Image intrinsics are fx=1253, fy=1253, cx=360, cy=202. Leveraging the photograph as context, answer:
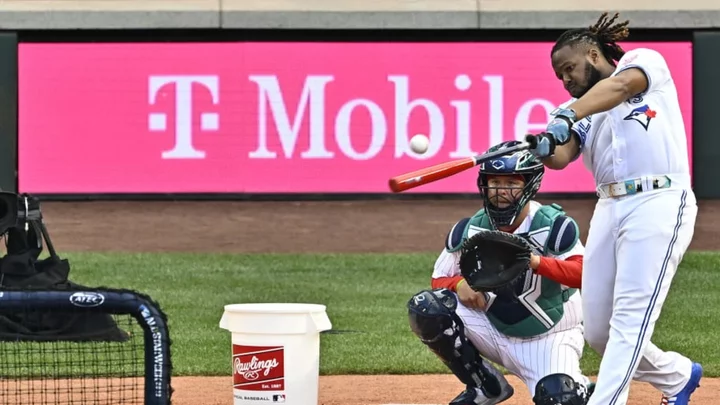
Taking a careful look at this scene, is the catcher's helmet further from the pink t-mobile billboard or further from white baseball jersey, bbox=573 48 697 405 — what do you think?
the pink t-mobile billboard

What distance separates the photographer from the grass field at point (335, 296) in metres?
8.51

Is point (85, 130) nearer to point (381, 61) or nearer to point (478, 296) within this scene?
point (381, 61)

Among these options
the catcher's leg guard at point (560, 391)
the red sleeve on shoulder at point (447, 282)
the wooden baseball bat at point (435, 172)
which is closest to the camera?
the wooden baseball bat at point (435, 172)

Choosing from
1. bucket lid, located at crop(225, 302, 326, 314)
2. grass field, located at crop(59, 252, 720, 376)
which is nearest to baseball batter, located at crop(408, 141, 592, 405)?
bucket lid, located at crop(225, 302, 326, 314)

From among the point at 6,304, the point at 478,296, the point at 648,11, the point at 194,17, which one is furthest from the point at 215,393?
the point at 648,11

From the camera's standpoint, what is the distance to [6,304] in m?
4.37

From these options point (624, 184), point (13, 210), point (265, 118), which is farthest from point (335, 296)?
point (265, 118)

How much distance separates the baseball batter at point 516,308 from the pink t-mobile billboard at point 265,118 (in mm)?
13162

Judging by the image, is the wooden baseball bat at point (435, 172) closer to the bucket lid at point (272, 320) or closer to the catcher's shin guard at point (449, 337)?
the catcher's shin guard at point (449, 337)

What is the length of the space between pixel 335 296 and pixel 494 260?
6132 mm

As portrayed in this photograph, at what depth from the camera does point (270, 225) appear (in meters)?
17.2

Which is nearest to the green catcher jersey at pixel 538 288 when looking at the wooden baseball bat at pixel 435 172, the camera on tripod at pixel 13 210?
the wooden baseball bat at pixel 435 172

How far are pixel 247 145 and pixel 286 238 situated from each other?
3.36 metres

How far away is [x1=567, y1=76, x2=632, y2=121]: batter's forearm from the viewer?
4.76 m
